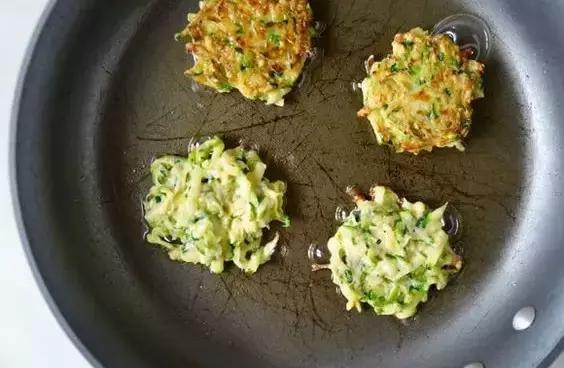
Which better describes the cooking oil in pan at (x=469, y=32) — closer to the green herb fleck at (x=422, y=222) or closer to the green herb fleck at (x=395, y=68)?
the green herb fleck at (x=395, y=68)

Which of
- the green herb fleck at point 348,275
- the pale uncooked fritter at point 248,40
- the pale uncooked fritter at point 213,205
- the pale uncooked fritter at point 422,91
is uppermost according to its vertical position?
the pale uncooked fritter at point 248,40

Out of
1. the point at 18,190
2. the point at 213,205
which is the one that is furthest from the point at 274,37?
the point at 18,190

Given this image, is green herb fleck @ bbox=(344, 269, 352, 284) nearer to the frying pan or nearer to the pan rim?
the frying pan

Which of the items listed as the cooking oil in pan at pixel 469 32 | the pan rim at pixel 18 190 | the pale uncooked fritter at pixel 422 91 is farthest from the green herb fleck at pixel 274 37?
the pan rim at pixel 18 190

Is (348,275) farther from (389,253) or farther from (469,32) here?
(469,32)

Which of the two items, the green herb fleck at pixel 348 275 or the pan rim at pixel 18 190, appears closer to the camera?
the pan rim at pixel 18 190

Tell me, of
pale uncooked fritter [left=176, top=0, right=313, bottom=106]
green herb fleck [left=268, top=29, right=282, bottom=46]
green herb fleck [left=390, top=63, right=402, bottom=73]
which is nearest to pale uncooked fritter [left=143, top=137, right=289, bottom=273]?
pale uncooked fritter [left=176, top=0, right=313, bottom=106]

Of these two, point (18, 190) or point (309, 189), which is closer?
point (18, 190)
